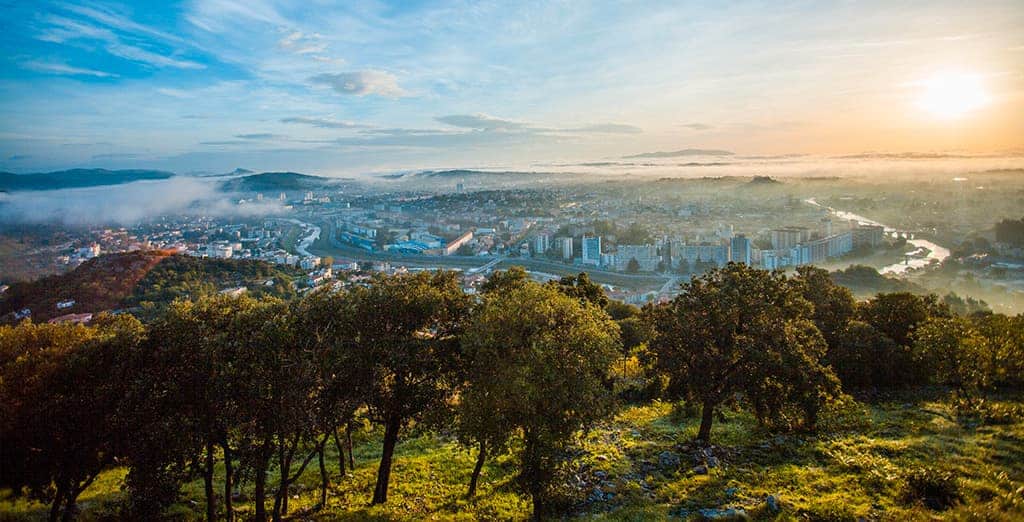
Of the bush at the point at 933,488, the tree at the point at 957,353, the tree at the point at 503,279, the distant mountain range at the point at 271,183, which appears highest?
the distant mountain range at the point at 271,183

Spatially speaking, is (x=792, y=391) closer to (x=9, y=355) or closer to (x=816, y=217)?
(x=9, y=355)

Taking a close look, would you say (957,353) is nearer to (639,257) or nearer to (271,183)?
(639,257)

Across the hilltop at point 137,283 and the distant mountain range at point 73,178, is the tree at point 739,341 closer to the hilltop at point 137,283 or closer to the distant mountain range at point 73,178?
the hilltop at point 137,283

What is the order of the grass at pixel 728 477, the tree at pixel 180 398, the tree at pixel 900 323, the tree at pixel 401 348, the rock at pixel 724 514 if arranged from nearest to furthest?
the tree at pixel 180 398 → the rock at pixel 724 514 → the grass at pixel 728 477 → the tree at pixel 401 348 → the tree at pixel 900 323

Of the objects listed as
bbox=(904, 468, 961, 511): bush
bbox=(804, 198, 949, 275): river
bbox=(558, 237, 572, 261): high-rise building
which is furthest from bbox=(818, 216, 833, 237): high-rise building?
bbox=(904, 468, 961, 511): bush

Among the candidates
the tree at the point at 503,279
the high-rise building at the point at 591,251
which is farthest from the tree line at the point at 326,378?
the high-rise building at the point at 591,251

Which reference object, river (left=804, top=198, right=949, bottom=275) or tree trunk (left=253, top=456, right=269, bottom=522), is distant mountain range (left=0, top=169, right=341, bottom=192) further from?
river (left=804, top=198, right=949, bottom=275)
